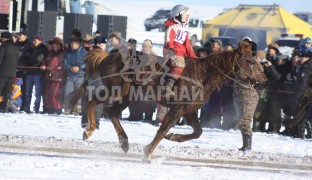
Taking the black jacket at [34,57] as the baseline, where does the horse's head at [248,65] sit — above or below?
above

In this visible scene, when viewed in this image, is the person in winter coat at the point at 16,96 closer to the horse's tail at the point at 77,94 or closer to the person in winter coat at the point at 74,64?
the person in winter coat at the point at 74,64

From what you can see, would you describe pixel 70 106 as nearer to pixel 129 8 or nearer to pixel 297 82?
pixel 297 82

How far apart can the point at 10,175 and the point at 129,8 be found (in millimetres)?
78178

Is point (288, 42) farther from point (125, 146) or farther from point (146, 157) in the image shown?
point (146, 157)

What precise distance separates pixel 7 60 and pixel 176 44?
7579 millimetres

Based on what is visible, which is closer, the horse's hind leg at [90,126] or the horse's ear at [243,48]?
the horse's ear at [243,48]

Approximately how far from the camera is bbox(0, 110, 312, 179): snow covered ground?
32.1 feet

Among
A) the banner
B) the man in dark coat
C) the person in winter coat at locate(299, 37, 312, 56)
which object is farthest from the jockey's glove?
the banner

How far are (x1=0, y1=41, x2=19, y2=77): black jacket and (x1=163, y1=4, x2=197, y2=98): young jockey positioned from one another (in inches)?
293

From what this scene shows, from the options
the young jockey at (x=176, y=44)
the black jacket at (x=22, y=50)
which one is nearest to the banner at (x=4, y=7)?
the black jacket at (x=22, y=50)

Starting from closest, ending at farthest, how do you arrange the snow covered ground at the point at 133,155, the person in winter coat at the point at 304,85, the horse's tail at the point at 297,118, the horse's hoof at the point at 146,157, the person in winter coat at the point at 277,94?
1. the snow covered ground at the point at 133,155
2. the horse's hoof at the point at 146,157
3. the horse's tail at the point at 297,118
4. the person in winter coat at the point at 304,85
5. the person in winter coat at the point at 277,94

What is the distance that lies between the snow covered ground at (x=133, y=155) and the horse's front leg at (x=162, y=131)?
6.9 inches

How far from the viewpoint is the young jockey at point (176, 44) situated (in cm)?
1159

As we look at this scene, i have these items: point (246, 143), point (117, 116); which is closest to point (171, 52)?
point (117, 116)
